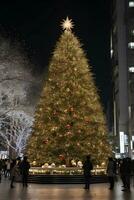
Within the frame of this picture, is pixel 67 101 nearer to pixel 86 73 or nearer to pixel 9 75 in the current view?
pixel 86 73

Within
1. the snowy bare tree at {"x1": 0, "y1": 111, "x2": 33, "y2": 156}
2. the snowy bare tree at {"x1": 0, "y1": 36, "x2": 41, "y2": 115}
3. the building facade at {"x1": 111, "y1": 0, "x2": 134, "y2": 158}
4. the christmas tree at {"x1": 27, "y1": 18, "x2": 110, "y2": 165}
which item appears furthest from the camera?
the building facade at {"x1": 111, "y1": 0, "x2": 134, "y2": 158}

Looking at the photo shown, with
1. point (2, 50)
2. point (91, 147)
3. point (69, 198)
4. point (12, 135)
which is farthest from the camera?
point (12, 135)

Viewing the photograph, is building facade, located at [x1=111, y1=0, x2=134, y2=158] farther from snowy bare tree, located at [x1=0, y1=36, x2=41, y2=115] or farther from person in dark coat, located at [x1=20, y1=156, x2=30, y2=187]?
person in dark coat, located at [x1=20, y1=156, x2=30, y2=187]

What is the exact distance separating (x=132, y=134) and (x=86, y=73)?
55.8 metres

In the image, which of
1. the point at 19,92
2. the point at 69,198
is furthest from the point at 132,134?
the point at 69,198

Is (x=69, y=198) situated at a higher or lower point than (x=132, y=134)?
lower

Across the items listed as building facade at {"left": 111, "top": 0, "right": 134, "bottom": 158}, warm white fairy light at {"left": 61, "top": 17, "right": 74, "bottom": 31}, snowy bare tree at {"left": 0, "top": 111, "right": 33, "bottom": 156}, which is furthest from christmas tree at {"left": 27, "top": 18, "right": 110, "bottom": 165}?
building facade at {"left": 111, "top": 0, "right": 134, "bottom": 158}

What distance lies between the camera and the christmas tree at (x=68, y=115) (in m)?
31.3

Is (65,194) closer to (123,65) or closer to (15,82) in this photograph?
(15,82)

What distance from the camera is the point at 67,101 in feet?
106

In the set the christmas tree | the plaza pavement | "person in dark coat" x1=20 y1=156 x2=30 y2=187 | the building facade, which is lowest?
the plaza pavement

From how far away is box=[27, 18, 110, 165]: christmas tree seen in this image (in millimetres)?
31344

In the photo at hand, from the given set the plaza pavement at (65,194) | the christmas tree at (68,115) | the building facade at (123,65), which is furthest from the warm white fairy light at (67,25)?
the building facade at (123,65)

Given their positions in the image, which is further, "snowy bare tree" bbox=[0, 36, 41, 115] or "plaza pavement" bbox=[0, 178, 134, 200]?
"snowy bare tree" bbox=[0, 36, 41, 115]
